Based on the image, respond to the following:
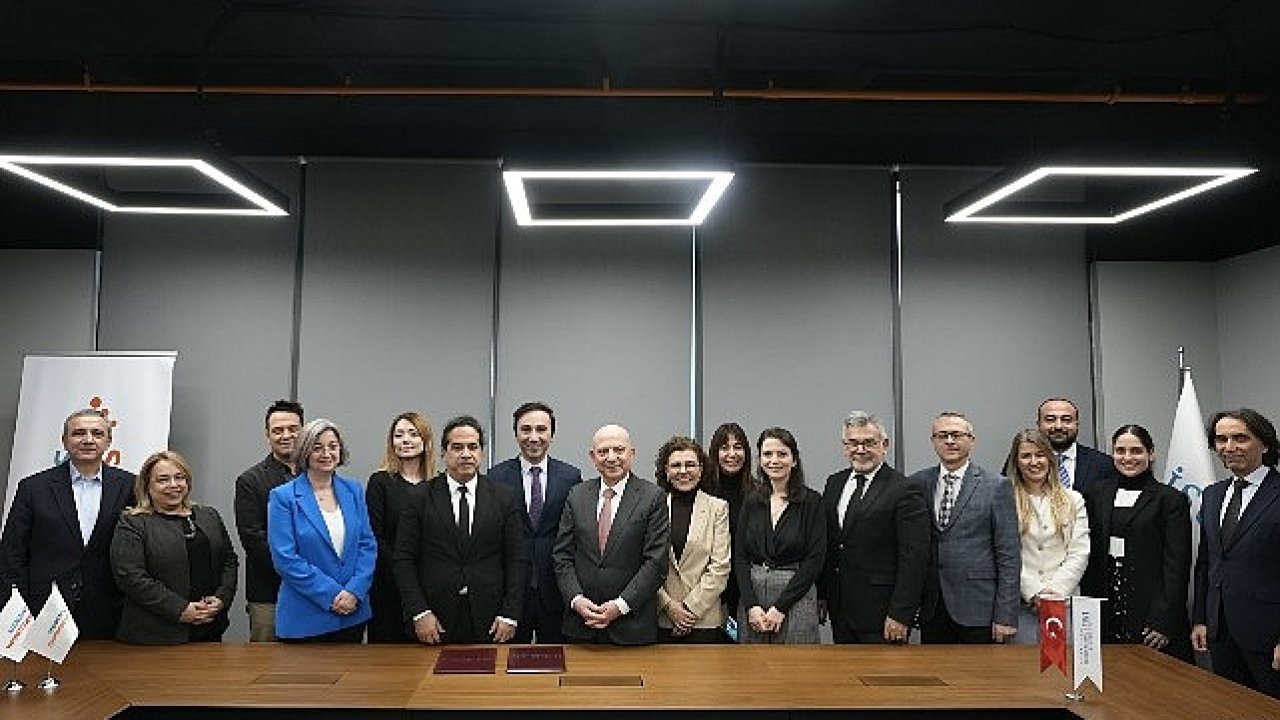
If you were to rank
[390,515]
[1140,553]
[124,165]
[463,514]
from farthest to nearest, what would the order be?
[1140,553] < [390,515] < [463,514] < [124,165]

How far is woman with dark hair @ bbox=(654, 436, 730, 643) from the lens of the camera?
14.0 feet

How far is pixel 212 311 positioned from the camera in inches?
256

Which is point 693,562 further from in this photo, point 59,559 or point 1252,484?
point 59,559

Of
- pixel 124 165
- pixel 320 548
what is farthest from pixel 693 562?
pixel 124 165

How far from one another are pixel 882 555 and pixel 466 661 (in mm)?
1951

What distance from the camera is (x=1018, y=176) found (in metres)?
3.73

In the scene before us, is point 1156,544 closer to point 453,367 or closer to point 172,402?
point 453,367

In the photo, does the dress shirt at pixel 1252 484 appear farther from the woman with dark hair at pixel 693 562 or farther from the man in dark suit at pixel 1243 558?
the woman with dark hair at pixel 693 562

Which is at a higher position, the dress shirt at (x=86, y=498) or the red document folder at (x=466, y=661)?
the dress shirt at (x=86, y=498)

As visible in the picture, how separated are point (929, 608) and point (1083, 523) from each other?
0.91m

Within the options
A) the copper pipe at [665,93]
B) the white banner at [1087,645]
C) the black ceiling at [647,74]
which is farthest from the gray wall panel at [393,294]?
the white banner at [1087,645]

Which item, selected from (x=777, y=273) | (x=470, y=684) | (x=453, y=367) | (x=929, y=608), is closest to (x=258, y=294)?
(x=453, y=367)

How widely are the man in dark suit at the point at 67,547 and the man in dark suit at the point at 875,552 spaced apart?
125 inches

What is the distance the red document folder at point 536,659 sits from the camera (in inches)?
129
